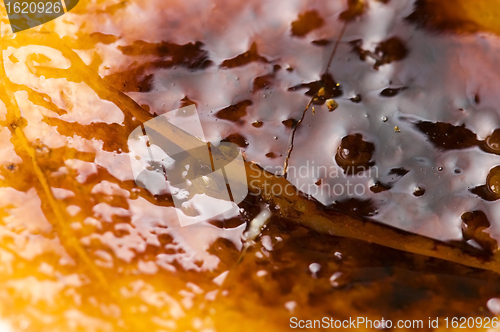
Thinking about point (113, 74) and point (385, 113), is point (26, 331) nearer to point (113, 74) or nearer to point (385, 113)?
point (113, 74)

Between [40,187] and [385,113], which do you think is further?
[40,187]

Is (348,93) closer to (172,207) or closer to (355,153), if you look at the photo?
(355,153)

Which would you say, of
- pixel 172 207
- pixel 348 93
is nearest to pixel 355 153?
pixel 348 93

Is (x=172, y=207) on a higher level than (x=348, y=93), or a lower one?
lower

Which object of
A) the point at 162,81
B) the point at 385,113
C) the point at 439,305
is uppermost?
the point at 162,81

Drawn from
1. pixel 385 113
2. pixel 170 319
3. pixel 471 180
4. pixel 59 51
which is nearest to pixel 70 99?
pixel 59 51

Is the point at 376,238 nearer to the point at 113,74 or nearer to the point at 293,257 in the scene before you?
the point at 293,257

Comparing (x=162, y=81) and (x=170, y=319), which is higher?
(x=162, y=81)
